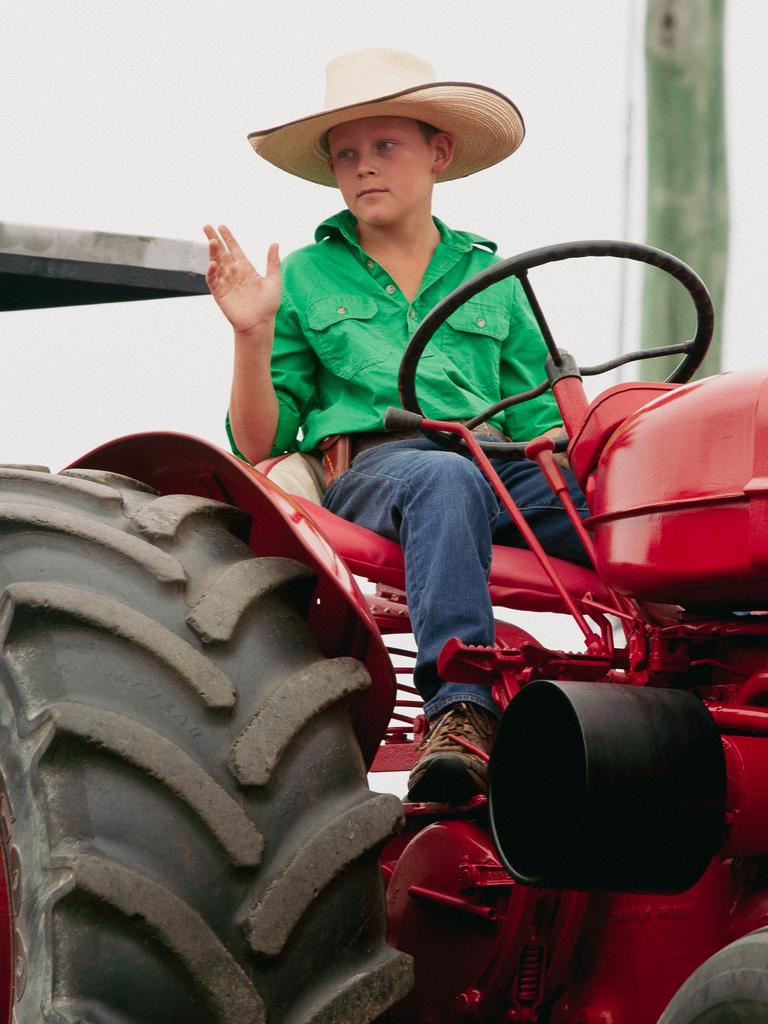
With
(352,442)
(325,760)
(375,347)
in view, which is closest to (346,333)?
(375,347)

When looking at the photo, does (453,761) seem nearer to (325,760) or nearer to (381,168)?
(325,760)

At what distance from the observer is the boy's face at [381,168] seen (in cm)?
278

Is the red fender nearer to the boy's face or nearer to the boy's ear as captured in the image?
the boy's face

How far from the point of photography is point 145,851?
4.43 ft

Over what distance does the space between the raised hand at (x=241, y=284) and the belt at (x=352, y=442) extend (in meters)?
0.30

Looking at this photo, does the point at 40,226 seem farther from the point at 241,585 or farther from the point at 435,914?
the point at 435,914

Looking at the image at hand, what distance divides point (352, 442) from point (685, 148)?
220 cm

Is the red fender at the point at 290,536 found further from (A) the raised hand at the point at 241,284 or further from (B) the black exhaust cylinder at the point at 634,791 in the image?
(A) the raised hand at the point at 241,284

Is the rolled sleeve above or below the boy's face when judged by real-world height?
below

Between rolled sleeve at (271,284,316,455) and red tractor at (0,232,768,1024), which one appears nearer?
red tractor at (0,232,768,1024)

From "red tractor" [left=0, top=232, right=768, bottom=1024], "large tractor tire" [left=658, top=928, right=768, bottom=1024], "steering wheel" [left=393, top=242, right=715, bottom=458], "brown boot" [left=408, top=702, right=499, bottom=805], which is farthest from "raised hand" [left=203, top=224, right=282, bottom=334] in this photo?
"large tractor tire" [left=658, top=928, right=768, bottom=1024]

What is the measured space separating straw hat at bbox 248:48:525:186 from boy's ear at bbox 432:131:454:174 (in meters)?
0.02

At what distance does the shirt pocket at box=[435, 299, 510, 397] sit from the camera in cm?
269

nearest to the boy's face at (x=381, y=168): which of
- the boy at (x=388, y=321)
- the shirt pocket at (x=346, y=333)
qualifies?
the boy at (x=388, y=321)
